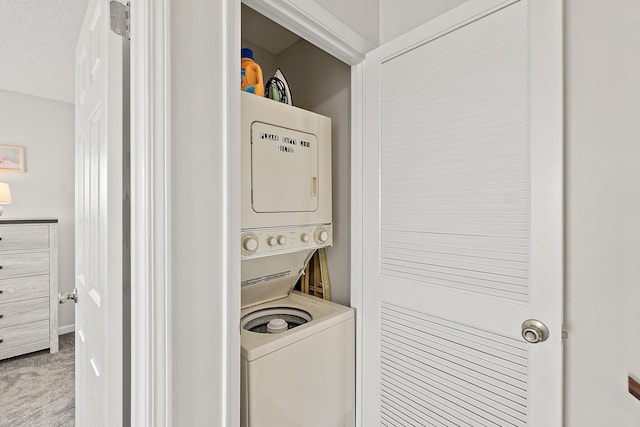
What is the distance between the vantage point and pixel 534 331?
0.89 meters

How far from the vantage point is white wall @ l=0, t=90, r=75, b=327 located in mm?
3004

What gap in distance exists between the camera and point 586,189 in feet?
2.97

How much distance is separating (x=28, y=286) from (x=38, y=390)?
3.34 ft

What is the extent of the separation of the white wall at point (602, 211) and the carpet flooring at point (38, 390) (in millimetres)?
2840

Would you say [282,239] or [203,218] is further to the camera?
[282,239]

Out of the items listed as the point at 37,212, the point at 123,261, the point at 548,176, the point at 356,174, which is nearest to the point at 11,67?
the point at 37,212

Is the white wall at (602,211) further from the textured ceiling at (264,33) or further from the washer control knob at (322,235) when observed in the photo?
the textured ceiling at (264,33)

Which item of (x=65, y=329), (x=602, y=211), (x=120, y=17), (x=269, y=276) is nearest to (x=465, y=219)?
(x=602, y=211)

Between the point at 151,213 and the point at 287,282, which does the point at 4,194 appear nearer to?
the point at 287,282

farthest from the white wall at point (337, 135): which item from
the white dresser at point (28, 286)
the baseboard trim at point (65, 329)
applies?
the baseboard trim at point (65, 329)

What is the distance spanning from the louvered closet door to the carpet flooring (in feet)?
7.25

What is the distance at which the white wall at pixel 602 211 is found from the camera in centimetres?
82

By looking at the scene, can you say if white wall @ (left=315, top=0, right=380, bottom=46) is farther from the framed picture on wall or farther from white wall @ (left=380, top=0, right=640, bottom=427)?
the framed picture on wall

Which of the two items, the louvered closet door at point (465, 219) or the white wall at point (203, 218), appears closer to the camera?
the white wall at point (203, 218)
